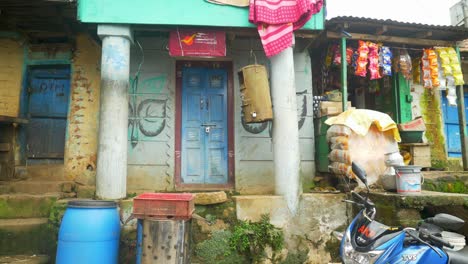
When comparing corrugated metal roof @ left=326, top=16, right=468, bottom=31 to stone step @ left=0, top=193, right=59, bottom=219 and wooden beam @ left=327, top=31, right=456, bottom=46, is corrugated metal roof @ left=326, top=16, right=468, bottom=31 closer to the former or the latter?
wooden beam @ left=327, top=31, right=456, bottom=46

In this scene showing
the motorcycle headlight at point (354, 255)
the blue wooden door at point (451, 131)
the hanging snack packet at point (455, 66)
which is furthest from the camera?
the blue wooden door at point (451, 131)

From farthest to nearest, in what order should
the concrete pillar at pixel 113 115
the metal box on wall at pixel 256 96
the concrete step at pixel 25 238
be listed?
the metal box on wall at pixel 256 96 → the concrete pillar at pixel 113 115 → the concrete step at pixel 25 238

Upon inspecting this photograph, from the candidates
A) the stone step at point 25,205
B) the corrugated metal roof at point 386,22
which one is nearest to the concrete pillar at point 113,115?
the stone step at point 25,205

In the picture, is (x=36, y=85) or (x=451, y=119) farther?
(x=451, y=119)

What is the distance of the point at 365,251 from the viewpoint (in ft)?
8.25

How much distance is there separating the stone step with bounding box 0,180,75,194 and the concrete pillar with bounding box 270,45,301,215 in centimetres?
363

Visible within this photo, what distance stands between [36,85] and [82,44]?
121 cm

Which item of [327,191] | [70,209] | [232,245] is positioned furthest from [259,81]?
[70,209]

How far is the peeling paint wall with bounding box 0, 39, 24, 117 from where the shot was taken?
240 inches

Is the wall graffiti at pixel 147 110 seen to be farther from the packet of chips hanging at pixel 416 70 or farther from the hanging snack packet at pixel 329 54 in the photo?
the packet of chips hanging at pixel 416 70

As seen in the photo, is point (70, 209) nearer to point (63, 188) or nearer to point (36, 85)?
point (63, 188)

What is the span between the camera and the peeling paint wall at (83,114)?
604cm

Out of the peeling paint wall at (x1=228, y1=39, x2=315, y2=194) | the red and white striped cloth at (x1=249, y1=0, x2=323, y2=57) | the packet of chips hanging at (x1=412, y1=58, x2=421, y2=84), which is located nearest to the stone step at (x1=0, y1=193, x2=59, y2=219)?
the peeling paint wall at (x1=228, y1=39, x2=315, y2=194)

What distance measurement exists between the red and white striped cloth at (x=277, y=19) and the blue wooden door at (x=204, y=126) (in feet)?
5.10
